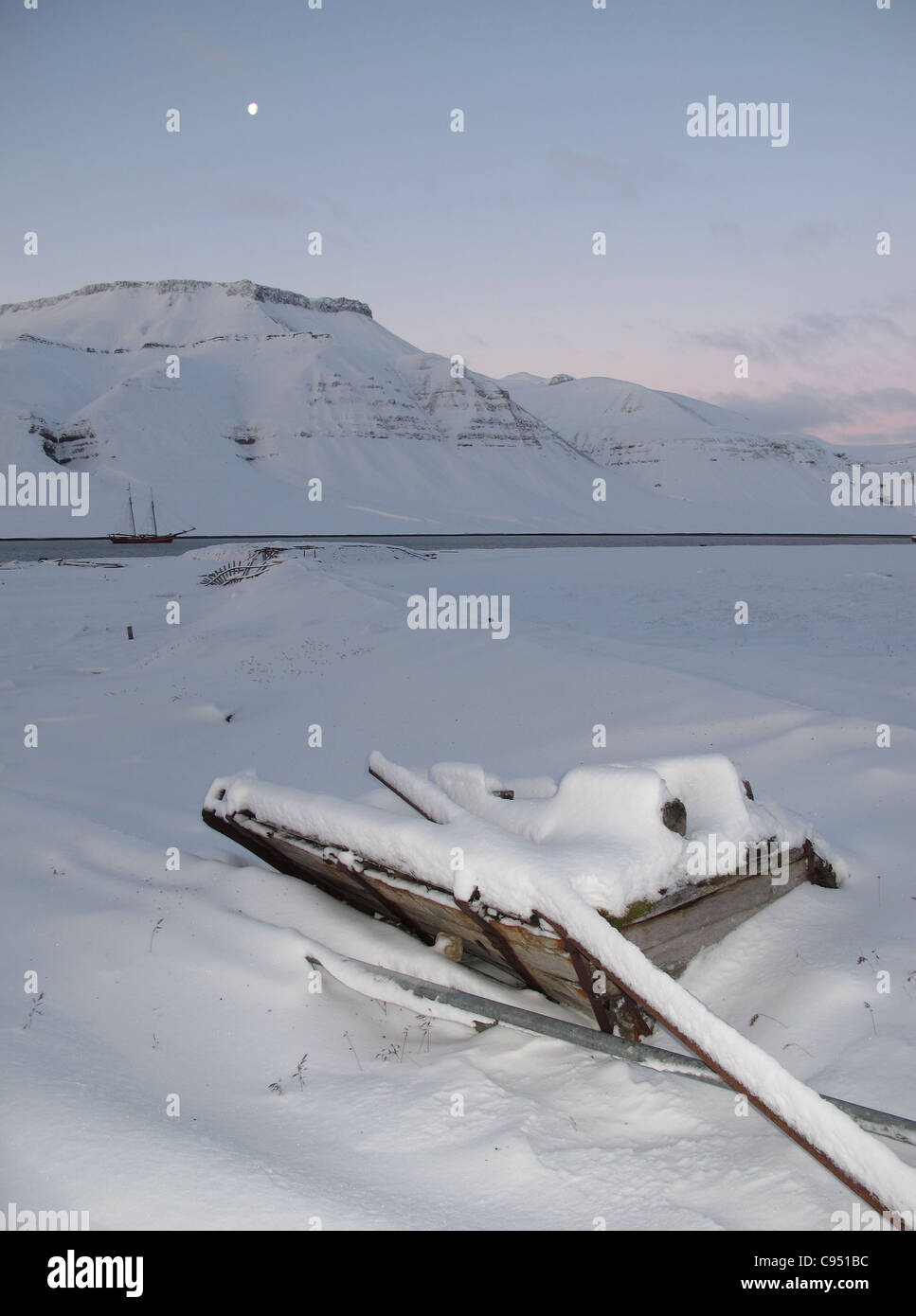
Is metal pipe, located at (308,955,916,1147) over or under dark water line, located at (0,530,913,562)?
under

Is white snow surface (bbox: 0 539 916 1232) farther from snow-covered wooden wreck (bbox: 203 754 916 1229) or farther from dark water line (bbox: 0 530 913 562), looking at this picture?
dark water line (bbox: 0 530 913 562)

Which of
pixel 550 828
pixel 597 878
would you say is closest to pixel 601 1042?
pixel 597 878

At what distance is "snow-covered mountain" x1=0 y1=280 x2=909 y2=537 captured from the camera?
12056 centimetres

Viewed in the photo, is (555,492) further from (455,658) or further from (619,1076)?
(619,1076)

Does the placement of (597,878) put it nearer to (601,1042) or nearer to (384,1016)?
(601,1042)

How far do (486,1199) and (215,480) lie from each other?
134119mm

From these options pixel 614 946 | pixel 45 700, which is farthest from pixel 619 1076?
pixel 45 700

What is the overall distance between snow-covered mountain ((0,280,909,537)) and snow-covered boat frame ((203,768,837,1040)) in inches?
4102

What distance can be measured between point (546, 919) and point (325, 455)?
149 m

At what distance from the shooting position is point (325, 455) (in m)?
146

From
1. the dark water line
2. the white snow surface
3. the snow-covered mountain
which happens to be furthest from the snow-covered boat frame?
the snow-covered mountain

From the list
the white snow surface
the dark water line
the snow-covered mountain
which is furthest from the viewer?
the snow-covered mountain

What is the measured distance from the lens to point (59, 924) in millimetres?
4641

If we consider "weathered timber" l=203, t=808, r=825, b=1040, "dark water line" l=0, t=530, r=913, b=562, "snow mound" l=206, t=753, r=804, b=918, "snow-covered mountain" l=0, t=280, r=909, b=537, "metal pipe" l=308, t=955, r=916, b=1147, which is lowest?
"metal pipe" l=308, t=955, r=916, b=1147
